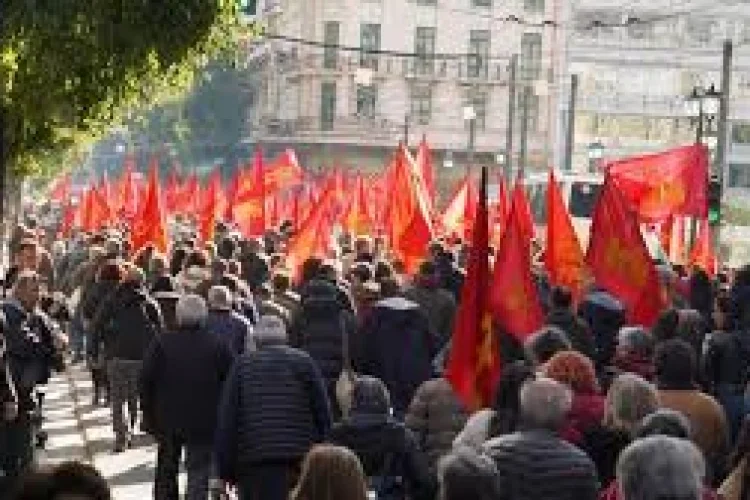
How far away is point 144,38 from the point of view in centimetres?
1566

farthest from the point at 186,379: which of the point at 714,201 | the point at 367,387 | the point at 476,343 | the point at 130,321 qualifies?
the point at 714,201

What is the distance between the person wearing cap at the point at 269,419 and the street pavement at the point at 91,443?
237cm

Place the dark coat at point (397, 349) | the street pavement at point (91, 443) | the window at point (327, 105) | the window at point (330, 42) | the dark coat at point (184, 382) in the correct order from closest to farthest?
the dark coat at point (184, 382)
the dark coat at point (397, 349)
the street pavement at point (91, 443)
the window at point (330, 42)
the window at point (327, 105)

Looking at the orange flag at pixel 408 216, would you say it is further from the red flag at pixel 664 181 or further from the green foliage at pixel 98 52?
the green foliage at pixel 98 52

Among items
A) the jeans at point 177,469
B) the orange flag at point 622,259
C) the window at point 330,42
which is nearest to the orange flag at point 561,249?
the orange flag at point 622,259

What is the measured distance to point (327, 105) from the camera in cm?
8969

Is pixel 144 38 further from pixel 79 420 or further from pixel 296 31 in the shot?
pixel 296 31

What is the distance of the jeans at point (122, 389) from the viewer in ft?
57.1

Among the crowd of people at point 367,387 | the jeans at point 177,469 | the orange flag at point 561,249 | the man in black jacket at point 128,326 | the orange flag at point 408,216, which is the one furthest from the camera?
the orange flag at point 408,216

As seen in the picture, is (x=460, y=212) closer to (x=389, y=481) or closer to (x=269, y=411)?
(x=269, y=411)

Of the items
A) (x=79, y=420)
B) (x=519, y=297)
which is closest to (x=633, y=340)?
(x=519, y=297)

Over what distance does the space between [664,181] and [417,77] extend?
6725 centimetres

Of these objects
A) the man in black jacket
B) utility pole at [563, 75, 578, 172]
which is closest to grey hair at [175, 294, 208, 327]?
the man in black jacket

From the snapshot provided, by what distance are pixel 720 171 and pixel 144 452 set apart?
21.7 m
